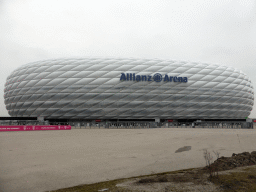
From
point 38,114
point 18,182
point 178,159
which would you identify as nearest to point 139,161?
point 178,159

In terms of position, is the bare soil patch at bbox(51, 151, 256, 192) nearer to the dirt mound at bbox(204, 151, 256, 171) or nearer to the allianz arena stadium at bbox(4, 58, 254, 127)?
the dirt mound at bbox(204, 151, 256, 171)

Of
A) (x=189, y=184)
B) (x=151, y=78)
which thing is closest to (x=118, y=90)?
(x=151, y=78)

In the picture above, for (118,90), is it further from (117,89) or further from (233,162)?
(233,162)

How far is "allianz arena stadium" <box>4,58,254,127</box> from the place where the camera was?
40.9 metres

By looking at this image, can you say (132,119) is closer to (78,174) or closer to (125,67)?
(125,67)

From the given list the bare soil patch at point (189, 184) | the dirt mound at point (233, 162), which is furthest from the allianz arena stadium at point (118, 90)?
the bare soil patch at point (189, 184)

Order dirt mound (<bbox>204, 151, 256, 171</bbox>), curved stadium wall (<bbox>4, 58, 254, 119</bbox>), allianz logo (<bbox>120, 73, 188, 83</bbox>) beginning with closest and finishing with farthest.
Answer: dirt mound (<bbox>204, 151, 256, 171</bbox>)
curved stadium wall (<bbox>4, 58, 254, 119</bbox>)
allianz logo (<bbox>120, 73, 188, 83</bbox>)

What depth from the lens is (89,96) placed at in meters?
40.7

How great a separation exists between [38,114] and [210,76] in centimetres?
4110

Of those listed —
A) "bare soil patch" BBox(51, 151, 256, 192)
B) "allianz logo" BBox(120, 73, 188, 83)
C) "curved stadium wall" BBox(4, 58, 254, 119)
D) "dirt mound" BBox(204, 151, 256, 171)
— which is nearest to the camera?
"bare soil patch" BBox(51, 151, 256, 192)

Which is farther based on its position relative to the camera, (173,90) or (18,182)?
(173,90)

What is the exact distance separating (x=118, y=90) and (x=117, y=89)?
31cm

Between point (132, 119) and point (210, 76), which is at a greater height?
point (210, 76)

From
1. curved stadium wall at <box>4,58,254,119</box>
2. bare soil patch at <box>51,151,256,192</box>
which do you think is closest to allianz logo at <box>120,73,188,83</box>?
curved stadium wall at <box>4,58,254,119</box>
